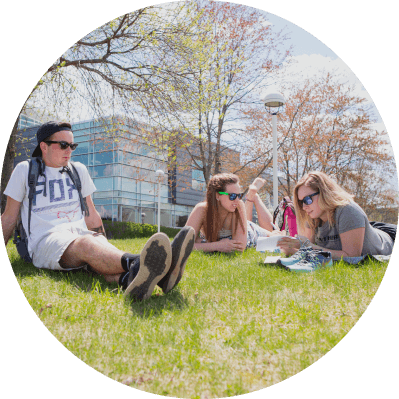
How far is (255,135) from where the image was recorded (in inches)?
126

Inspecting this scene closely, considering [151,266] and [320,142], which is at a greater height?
[320,142]

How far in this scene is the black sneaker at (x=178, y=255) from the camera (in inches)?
85.0

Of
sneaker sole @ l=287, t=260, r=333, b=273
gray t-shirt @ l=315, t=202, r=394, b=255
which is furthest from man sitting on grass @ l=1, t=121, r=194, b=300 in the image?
gray t-shirt @ l=315, t=202, r=394, b=255

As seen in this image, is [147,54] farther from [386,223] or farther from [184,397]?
[184,397]

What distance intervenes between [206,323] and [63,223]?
1.58m

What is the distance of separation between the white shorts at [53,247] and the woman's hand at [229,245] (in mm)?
1597

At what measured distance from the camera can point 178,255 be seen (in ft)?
7.09

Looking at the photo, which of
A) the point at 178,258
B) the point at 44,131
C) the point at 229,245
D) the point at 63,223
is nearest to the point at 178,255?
the point at 178,258

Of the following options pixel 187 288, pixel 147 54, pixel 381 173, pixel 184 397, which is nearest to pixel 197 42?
pixel 147 54

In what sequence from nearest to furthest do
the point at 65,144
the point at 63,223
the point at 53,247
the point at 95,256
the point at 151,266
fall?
the point at 151,266
the point at 95,256
the point at 53,247
the point at 63,223
the point at 65,144

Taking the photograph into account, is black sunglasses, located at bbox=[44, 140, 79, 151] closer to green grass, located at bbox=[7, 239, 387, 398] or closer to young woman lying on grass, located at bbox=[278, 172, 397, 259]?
green grass, located at bbox=[7, 239, 387, 398]

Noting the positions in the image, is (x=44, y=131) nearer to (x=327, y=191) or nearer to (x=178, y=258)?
(x=178, y=258)

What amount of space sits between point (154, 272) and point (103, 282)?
62 centimetres

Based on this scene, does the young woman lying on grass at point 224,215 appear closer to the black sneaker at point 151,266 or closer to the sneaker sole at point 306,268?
the sneaker sole at point 306,268
